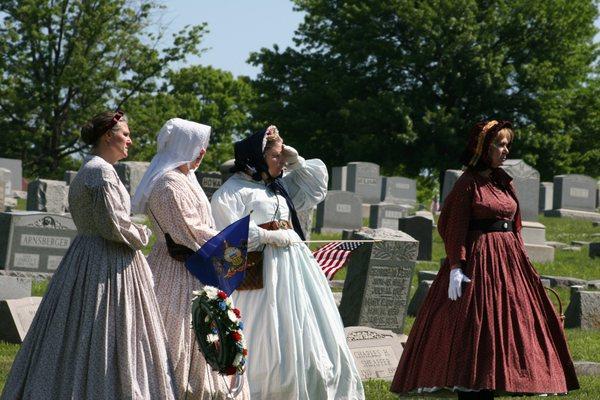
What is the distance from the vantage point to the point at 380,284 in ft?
38.0

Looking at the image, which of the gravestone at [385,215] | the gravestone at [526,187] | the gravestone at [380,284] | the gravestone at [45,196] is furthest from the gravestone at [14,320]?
the gravestone at [385,215]

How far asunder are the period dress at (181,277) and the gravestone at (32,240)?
8457 millimetres

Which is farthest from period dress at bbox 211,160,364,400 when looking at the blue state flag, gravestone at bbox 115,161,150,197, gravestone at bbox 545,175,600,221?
gravestone at bbox 545,175,600,221

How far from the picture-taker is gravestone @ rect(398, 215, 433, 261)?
1911 cm

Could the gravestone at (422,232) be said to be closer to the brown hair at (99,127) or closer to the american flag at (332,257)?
the american flag at (332,257)

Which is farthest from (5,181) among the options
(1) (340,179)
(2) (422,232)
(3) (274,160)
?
(3) (274,160)

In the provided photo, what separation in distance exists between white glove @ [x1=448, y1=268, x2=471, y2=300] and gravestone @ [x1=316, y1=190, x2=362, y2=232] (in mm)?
15867

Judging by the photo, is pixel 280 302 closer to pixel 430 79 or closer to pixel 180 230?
pixel 180 230

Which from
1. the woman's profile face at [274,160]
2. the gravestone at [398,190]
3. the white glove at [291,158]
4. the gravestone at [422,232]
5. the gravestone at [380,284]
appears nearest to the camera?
the woman's profile face at [274,160]

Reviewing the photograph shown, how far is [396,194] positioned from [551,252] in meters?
12.2

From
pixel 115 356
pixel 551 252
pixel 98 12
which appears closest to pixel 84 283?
pixel 115 356

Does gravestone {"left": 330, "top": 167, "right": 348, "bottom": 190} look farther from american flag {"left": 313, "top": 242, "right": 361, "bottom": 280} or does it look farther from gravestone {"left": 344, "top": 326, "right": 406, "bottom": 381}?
american flag {"left": 313, "top": 242, "right": 361, "bottom": 280}

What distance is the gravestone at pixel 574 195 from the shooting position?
29312 mm

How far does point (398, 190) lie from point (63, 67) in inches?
386
